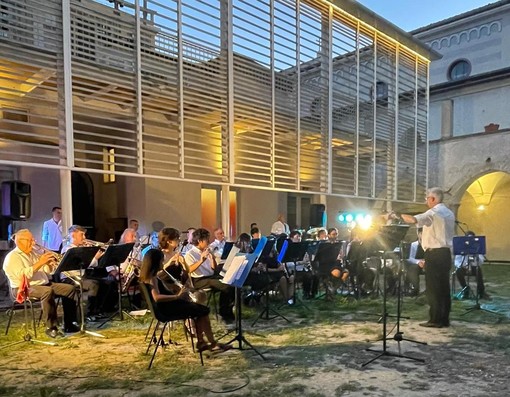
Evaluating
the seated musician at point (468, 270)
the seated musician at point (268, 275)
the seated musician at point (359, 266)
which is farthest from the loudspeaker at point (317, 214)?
the seated musician at point (268, 275)

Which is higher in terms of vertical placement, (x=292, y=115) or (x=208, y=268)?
(x=292, y=115)

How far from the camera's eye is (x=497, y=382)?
4230 mm

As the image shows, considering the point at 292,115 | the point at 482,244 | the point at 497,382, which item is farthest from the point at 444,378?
the point at 292,115

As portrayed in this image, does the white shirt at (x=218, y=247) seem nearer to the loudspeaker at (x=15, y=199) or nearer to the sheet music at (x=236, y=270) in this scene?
the sheet music at (x=236, y=270)

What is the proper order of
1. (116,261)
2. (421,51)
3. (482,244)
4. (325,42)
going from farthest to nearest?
(421,51)
(325,42)
(482,244)
(116,261)

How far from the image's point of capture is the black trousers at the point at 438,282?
6188 millimetres

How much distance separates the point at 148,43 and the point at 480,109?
45.8ft

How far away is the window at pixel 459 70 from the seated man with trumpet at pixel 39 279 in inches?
774

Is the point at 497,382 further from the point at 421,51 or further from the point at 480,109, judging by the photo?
the point at 480,109

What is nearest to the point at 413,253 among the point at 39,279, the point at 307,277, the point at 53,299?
the point at 307,277

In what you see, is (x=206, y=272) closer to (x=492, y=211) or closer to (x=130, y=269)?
(x=130, y=269)

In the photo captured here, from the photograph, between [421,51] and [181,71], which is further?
[421,51]

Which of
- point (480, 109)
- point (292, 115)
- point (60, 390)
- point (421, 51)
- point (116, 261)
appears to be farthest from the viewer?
point (480, 109)

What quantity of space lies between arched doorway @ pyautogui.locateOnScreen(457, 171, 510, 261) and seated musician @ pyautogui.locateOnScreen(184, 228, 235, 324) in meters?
13.8
